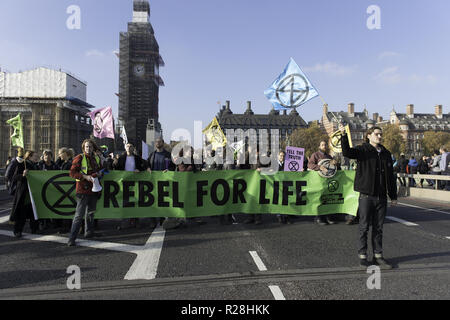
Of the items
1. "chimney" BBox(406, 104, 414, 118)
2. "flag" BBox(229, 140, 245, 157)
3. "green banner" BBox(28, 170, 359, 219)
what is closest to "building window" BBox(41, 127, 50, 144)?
"flag" BBox(229, 140, 245, 157)

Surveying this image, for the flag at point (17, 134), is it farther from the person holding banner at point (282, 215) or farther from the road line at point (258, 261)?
the road line at point (258, 261)

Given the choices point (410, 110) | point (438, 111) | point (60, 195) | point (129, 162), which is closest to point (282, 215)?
point (129, 162)

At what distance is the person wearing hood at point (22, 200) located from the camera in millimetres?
6906

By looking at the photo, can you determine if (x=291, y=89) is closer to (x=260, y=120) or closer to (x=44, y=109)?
(x=44, y=109)

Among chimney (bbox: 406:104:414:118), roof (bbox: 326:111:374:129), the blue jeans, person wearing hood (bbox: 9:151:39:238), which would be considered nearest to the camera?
the blue jeans

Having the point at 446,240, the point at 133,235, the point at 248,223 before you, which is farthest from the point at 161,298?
the point at 446,240

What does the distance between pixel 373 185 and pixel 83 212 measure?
17.3 feet

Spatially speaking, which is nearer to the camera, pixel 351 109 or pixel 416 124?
pixel 416 124

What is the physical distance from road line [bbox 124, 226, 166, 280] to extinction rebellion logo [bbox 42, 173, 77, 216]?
7.25 feet

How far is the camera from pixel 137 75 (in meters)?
112

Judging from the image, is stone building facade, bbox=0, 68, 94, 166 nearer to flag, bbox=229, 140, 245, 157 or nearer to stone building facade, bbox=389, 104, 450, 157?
flag, bbox=229, 140, 245, 157

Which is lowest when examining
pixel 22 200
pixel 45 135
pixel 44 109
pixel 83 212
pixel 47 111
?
pixel 83 212

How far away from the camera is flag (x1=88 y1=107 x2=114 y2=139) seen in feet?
40.8

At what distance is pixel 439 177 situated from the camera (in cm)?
1387
